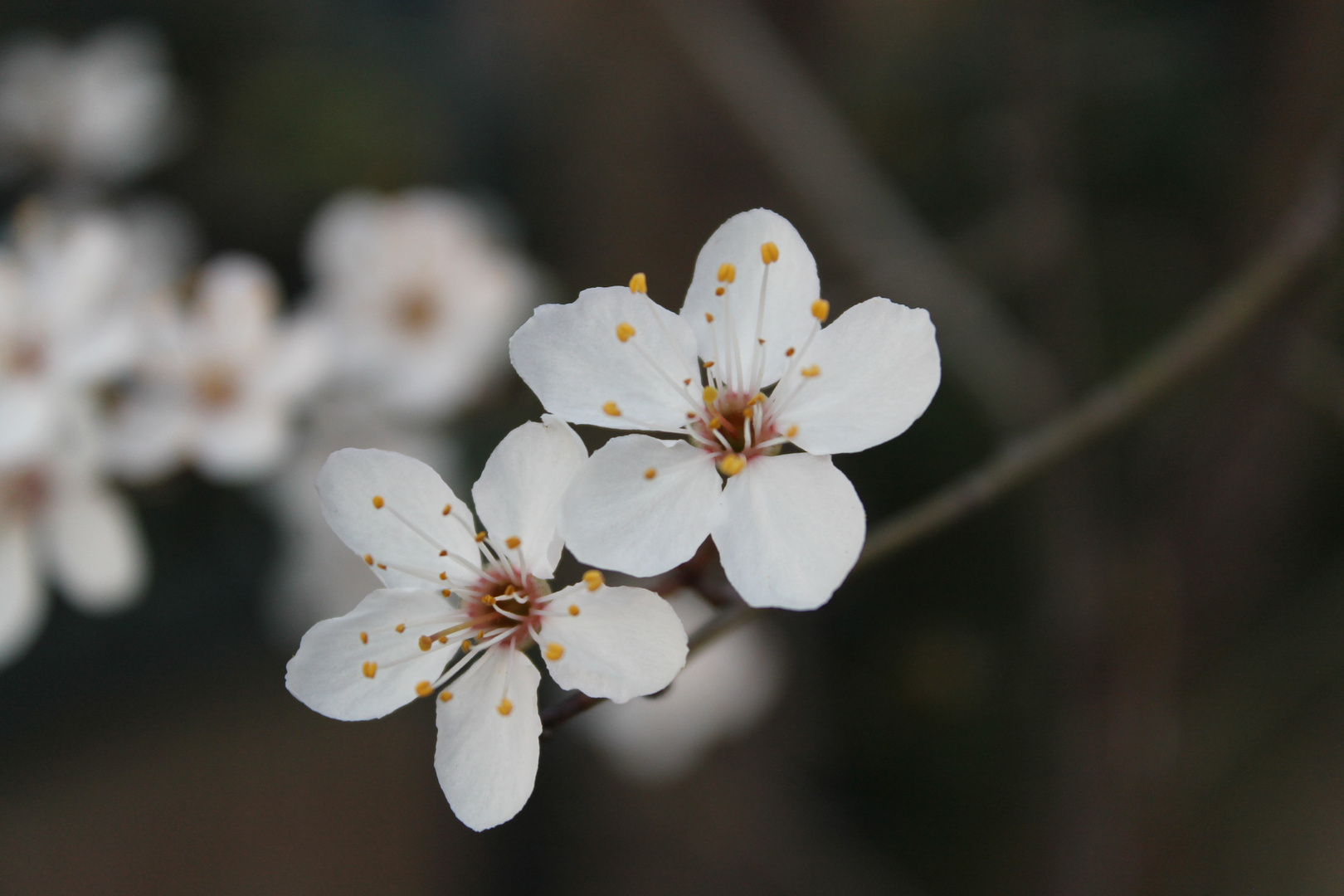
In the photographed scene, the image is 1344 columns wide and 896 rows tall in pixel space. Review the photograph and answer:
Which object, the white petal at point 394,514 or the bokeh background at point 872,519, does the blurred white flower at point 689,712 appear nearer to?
the bokeh background at point 872,519

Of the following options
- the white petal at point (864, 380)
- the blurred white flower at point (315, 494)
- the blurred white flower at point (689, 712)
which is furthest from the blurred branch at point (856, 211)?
the white petal at point (864, 380)

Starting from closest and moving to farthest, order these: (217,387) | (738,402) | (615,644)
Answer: (615,644) < (738,402) < (217,387)

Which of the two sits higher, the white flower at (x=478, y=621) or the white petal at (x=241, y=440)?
the white petal at (x=241, y=440)

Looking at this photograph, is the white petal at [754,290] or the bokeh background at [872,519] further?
the bokeh background at [872,519]

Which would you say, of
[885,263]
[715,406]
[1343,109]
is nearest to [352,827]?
[885,263]

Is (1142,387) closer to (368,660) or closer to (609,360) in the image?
(609,360)

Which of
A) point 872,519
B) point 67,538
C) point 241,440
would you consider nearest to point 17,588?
point 67,538
